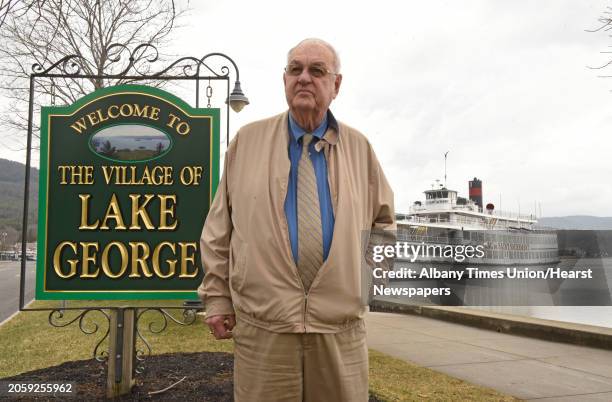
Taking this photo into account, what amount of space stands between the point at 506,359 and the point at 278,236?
468 cm

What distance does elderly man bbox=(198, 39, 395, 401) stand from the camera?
199cm

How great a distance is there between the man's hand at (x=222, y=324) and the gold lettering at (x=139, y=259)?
207 centimetres

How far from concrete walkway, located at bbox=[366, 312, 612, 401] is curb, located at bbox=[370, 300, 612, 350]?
11 cm

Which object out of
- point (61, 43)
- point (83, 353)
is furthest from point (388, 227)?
point (61, 43)

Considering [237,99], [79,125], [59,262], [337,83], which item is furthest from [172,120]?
[237,99]

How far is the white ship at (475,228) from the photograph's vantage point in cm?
3725

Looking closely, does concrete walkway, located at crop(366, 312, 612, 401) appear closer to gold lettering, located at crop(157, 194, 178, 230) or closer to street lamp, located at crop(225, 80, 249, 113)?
gold lettering, located at crop(157, 194, 178, 230)

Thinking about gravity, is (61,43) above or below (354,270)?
above

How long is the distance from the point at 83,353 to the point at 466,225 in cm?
3746

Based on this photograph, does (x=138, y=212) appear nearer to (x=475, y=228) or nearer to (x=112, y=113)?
(x=112, y=113)

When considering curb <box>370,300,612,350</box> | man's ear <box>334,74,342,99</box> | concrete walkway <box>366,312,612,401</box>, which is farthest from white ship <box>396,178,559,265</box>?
man's ear <box>334,74,342,99</box>

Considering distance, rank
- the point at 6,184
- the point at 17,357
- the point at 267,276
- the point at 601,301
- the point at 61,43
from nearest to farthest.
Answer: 1. the point at 267,276
2. the point at 17,357
3. the point at 61,43
4. the point at 601,301
5. the point at 6,184

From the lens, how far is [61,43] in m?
11.9

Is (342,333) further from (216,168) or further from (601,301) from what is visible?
(601,301)
